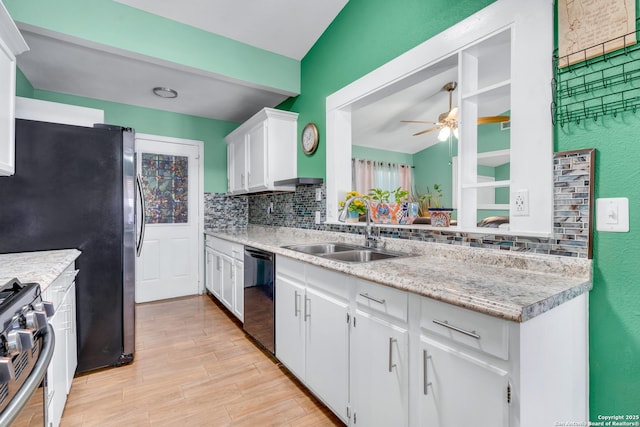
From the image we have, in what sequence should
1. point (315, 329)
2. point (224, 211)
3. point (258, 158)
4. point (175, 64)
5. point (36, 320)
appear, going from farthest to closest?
point (224, 211) → point (258, 158) → point (175, 64) → point (315, 329) → point (36, 320)

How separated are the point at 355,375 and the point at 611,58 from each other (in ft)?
5.48

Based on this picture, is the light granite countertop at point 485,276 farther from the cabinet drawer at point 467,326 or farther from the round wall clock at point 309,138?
the round wall clock at point 309,138

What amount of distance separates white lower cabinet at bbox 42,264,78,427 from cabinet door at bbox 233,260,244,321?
1.20m

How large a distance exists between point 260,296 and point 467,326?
68.3 inches

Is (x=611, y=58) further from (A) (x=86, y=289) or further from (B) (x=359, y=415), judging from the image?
(A) (x=86, y=289)

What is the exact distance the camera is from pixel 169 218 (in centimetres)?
389

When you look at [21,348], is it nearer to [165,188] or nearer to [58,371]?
[58,371]

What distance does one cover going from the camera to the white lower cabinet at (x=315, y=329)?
1574mm

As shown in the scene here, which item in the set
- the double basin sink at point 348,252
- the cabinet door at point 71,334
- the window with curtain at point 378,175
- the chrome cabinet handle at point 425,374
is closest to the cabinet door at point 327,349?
the double basin sink at point 348,252

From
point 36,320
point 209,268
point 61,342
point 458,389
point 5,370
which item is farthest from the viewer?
point 209,268

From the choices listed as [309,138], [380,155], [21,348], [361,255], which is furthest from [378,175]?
[21,348]

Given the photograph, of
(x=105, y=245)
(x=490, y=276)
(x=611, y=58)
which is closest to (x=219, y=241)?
(x=105, y=245)

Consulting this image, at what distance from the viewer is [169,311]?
3.43 metres

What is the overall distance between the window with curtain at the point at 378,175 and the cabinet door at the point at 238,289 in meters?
3.28
